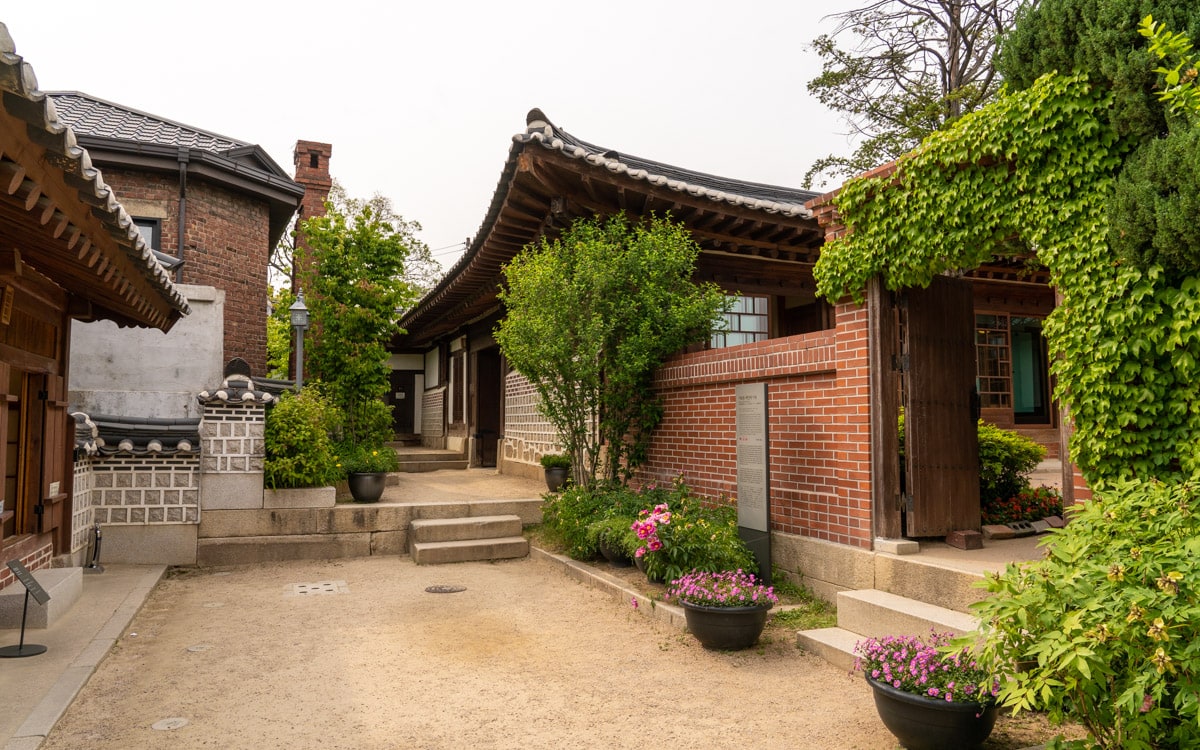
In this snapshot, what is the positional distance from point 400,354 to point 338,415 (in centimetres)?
1206

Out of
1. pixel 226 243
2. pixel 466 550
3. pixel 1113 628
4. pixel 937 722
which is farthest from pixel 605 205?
pixel 226 243

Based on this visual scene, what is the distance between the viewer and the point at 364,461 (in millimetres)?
9578

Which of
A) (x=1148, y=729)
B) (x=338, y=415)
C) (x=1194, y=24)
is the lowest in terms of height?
(x=1148, y=729)

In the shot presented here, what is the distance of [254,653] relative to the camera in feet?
17.0

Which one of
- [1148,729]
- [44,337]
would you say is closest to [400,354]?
[44,337]

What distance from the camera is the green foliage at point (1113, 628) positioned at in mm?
2447

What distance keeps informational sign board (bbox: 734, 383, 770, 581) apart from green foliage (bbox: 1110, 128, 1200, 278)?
269 cm

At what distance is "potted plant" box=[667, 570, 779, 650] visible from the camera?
4875 millimetres

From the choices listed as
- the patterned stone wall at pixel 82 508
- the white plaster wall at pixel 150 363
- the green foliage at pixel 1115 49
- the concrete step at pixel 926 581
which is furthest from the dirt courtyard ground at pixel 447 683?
the white plaster wall at pixel 150 363

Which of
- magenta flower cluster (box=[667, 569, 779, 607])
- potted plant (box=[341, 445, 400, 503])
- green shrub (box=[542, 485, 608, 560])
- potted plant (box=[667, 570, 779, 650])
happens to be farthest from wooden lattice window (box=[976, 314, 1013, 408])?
potted plant (box=[341, 445, 400, 503])

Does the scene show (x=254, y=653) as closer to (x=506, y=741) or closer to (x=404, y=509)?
(x=506, y=741)

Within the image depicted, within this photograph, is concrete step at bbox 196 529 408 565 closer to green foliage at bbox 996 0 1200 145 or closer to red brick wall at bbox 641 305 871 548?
red brick wall at bbox 641 305 871 548

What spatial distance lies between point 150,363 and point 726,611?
328 inches

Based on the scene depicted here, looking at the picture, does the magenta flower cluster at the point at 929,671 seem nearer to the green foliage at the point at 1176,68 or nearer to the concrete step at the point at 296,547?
the green foliage at the point at 1176,68
